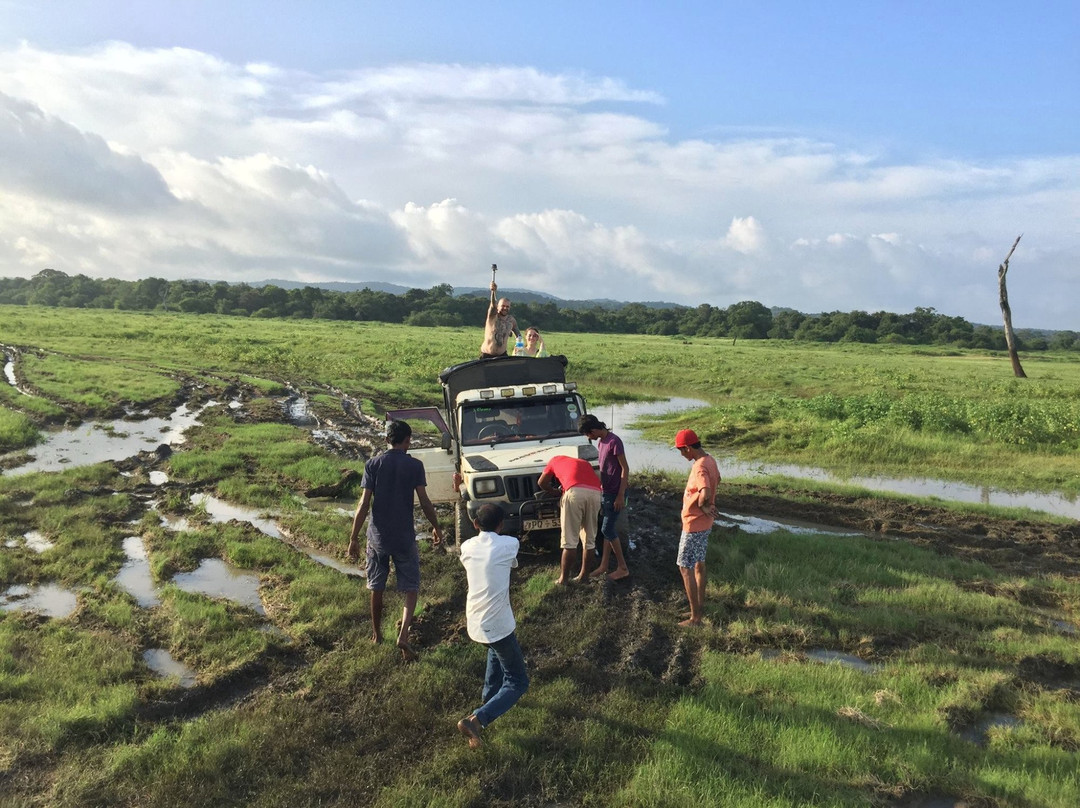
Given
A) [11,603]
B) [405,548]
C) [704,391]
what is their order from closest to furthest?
[405,548] < [11,603] < [704,391]

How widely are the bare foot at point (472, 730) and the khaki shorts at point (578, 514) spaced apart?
2934mm

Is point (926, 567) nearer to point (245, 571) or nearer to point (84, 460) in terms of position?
point (245, 571)

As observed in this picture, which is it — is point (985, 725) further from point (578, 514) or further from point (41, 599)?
point (41, 599)

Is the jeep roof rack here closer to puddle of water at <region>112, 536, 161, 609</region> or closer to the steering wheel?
the steering wheel

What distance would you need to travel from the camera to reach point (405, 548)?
20.4 ft

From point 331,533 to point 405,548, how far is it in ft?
12.8

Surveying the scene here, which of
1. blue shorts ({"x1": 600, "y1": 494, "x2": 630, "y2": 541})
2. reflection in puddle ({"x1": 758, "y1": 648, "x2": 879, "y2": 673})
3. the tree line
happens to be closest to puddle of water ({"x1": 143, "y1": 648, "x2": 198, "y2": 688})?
blue shorts ({"x1": 600, "y1": 494, "x2": 630, "y2": 541})

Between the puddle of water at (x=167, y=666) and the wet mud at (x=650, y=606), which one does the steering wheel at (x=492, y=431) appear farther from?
the puddle of water at (x=167, y=666)

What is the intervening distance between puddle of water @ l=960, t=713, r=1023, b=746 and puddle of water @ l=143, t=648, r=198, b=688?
607cm

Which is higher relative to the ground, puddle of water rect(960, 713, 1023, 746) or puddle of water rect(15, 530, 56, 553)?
puddle of water rect(960, 713, 1023, 746)

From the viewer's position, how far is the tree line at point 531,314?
283ft

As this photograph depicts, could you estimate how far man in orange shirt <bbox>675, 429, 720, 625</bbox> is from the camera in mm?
6699

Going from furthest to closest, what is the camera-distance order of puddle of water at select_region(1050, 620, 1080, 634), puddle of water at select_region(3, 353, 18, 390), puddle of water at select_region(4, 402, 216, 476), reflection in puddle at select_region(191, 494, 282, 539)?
puddle of water at select_region(3, 353, 18, 390)
puddle of water at select_region(4, 402, 216, 476)
reflection in puddle at select_region(191, 494, 282, 539)
puddle of water at select_region(1050, 620, 1080, 634)

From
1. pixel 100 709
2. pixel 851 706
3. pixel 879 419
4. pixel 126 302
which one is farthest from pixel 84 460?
pixel 126 302
